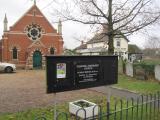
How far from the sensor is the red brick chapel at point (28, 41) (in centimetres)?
3959

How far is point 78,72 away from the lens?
6.88 m

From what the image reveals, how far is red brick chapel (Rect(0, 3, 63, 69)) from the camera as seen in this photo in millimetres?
39594

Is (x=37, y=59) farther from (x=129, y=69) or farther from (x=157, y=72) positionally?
(x=157, y=72)

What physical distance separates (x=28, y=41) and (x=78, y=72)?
3464cm

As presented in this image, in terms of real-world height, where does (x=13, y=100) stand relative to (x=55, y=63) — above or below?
below

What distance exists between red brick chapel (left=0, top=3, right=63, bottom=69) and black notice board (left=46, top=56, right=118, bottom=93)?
3280cm

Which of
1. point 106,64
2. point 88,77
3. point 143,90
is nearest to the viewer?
point 88,77

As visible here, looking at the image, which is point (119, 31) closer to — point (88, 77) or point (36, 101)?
point (36, 101)

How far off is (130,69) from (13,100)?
1360cm

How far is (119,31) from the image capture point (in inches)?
909

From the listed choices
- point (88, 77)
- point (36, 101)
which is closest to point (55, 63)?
point (88, 77)

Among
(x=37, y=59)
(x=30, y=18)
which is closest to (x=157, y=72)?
(x=37, y=59)

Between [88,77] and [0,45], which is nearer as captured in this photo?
[88,77]

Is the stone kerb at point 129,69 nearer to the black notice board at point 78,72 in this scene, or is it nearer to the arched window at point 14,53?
the black notice board at point 78,72
